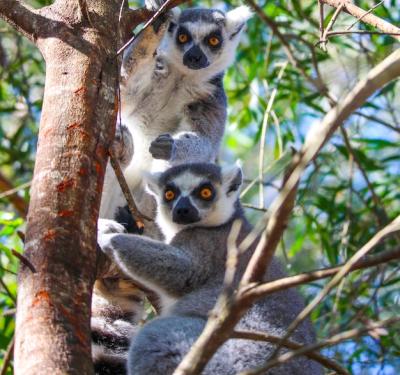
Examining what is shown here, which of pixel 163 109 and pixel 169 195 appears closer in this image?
pixel 169 195

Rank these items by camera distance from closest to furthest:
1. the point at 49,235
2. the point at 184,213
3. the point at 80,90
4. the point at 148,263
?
1. the point at 49,235
2. the point at 80,90
3. the point at 148,263
4. the point at 184,213

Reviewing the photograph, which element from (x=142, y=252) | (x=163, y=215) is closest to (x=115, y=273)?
(x=142, y=252)

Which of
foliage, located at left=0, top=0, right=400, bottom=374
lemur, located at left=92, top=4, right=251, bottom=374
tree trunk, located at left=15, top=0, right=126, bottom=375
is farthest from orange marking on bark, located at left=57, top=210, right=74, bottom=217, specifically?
foliage, located at left=0, top=0, right=400, bottom=374

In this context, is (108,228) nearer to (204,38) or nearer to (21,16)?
(21,16)

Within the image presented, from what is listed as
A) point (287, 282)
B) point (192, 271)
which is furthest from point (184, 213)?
point (287, 282)

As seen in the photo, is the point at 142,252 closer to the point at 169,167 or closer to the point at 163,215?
the point at 163,215

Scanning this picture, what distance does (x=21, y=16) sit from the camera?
146 inches

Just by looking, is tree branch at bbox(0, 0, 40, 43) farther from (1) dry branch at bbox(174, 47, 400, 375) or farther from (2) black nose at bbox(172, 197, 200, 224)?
(1) dry branch at bbox(174, 47, 400, 375)

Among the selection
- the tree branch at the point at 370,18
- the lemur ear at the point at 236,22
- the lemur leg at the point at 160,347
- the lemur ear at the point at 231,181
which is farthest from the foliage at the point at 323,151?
the lemur leg at the point at 160,347

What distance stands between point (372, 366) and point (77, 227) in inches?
145

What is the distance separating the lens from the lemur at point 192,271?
3.36 meters

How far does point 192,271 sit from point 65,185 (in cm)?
129

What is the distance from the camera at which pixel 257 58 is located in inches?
296

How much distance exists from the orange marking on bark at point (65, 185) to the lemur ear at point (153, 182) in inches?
69.5
